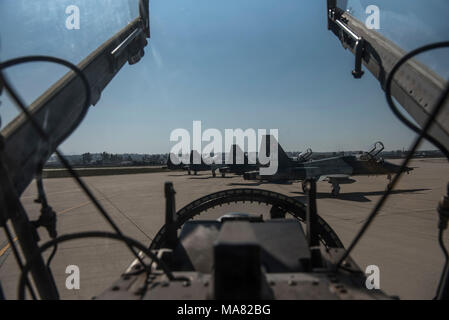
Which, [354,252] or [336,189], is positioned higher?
[354,252]

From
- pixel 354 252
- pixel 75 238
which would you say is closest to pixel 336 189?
pixel 354 252

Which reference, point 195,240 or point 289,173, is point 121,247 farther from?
point 289,173

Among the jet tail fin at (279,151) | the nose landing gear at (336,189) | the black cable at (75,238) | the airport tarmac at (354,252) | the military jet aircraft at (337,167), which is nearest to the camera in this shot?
the black cable at (75,238)

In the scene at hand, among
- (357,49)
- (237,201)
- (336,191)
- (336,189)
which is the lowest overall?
(336,191)

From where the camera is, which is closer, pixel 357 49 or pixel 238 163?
pixel 357 49

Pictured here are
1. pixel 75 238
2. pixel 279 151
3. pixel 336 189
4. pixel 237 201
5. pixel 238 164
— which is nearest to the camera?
pixel 75 238

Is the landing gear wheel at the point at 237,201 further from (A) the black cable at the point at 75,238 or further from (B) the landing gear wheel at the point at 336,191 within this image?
(B) the landing gear wheel at the point at 336,191

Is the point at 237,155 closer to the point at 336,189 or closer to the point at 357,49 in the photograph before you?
the point at 336,189

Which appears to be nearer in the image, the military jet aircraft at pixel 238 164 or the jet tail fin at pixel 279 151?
the jet tail fin at pixel 279 151

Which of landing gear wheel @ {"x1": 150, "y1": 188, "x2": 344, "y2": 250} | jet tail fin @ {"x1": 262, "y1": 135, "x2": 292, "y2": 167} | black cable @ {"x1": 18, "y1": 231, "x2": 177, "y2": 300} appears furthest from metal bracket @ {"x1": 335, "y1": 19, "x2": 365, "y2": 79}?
jet tail fin @ {"x1": 262, "y1": 135, "x2": 292, "y2": 167}

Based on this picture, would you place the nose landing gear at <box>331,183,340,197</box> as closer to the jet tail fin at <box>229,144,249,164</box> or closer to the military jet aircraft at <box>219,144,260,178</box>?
the military jet aircraft at <box>219,144,260,178</box>

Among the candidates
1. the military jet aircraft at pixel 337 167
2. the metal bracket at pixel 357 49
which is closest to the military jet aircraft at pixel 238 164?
the military jet aircraft at pixel 337 167

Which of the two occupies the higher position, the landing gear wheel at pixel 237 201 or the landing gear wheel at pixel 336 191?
the landing gear wheel at pixel 237 201

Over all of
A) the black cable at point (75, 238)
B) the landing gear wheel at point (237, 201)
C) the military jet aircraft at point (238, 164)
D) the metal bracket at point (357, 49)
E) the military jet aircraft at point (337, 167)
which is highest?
the metal bracket at point (357, 49)
